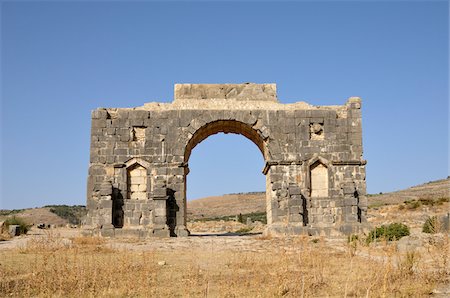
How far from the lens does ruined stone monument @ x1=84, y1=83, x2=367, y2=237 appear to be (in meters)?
17.2

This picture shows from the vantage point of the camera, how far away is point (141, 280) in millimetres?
7223

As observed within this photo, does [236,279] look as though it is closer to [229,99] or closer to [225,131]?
[229,99]

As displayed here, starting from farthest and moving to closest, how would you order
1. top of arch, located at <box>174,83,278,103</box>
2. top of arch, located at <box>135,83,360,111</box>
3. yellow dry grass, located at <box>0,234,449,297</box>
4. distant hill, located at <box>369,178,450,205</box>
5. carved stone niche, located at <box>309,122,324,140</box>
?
distant hill, located at <box>369,178,450,205</box>, top of arch, located at <box>174,83,278,103</box>, top of arch, located at <box>135,83,360,111</box>, carved stone niche, located at <box>309,122,324,140</box>, yellow dry grass, located at <box>0,234,449,297</box>

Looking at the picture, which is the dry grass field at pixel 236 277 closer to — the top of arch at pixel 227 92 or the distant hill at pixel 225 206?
the top of arch at pixel 227 92

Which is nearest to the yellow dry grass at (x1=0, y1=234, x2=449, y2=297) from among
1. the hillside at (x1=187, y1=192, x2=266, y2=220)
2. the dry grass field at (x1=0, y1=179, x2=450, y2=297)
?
the dry grass field at (x1=0, y1=179, x2=450, y2=297)

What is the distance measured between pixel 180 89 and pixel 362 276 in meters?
12.5

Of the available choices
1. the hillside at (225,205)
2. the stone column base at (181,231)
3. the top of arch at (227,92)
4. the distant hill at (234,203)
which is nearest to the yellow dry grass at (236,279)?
the stone column base at (181,231)

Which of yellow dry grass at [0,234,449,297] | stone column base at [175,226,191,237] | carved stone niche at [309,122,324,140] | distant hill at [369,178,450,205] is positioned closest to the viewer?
yellow dry grass at [0,234,449,297]

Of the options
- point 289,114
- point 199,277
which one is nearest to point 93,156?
point 289,114

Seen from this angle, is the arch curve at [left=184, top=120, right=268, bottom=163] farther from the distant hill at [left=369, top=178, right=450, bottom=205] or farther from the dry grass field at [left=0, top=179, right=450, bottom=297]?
the distant hill at [left=369, top=178, right=450, bottom=205]

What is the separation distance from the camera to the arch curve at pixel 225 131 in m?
18.3

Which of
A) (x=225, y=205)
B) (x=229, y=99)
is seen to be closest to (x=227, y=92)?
(x=229, y=99)

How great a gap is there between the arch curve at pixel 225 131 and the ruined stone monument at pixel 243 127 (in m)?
0.09

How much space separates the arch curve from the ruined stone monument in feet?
0.29
